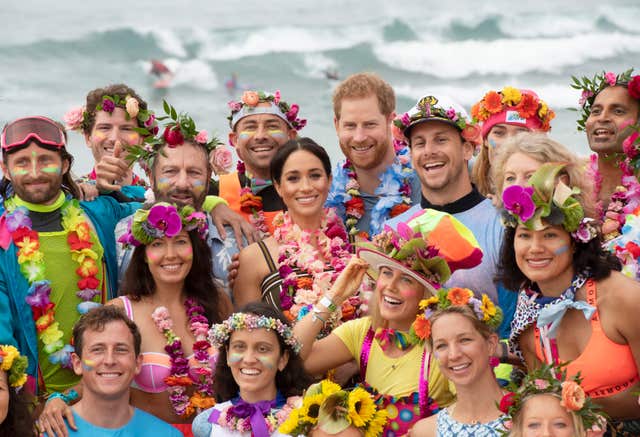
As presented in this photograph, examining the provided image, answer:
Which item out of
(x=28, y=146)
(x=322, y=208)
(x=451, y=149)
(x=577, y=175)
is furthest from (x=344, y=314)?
(x=28, y=146)

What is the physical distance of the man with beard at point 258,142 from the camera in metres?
7.25

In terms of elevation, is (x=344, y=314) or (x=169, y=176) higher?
(x=169, y=176)

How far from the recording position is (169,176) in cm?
666

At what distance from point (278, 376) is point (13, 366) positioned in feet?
4.61

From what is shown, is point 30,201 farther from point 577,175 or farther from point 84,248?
point 577,175

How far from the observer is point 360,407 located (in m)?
5.24

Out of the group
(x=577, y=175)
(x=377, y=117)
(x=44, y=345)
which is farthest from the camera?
(x=377, y=117)

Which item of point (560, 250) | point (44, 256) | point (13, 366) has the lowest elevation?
point (13, 366)

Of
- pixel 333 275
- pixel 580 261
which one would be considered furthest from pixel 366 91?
pixel 580 261

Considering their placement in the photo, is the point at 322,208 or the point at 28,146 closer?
the point at 28,146

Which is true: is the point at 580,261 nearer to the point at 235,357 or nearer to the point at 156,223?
the point at 235,357

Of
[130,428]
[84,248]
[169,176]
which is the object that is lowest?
[130,428]

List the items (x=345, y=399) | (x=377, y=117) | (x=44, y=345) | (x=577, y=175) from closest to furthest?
(x=345, y=399), (x=577, y=175), (x=44, y=345), (x=377, y=117)

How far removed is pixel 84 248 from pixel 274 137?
172 centimetres
